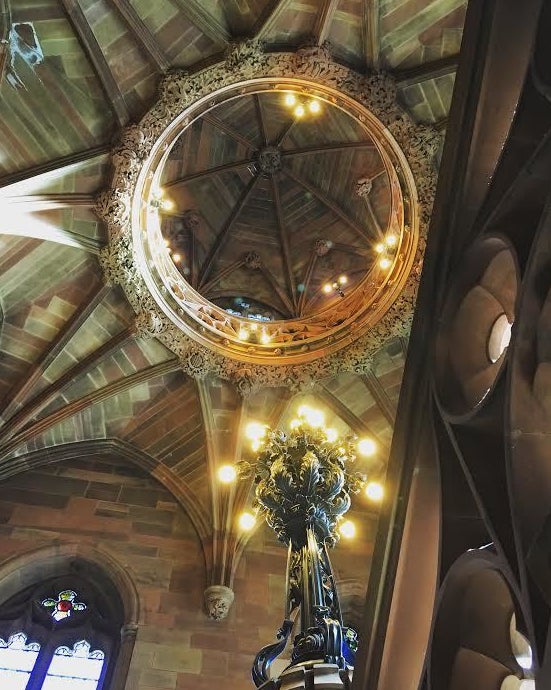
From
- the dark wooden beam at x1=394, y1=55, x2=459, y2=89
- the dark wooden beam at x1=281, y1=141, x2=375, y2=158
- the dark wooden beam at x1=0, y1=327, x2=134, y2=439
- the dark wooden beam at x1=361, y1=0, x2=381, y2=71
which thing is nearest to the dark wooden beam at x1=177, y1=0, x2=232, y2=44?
the dark wooden beam at x1=361, y1=0, x2=381, y2=71

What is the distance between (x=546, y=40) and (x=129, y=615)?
27.0ft

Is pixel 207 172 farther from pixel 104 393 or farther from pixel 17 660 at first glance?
pixel 17 660

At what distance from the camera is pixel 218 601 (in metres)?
9.12

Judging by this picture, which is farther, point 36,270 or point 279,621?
point 36,270

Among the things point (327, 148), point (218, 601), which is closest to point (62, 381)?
point (218, 601)

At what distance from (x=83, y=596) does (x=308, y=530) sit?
528cm

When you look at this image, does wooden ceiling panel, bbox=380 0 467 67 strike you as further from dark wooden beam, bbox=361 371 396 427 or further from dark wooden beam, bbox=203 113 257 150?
dark wooden beam, bbox=203 113 257 150

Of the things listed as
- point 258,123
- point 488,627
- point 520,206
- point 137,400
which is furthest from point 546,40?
point 258,123

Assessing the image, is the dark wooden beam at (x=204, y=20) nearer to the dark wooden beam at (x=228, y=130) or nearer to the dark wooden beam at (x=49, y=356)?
the dark wooden beam at (x=49, y=356)

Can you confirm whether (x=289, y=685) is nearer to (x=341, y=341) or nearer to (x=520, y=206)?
(x=520, y=206)

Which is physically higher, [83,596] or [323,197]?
[323,197]

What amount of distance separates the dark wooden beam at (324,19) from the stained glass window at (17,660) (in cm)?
873

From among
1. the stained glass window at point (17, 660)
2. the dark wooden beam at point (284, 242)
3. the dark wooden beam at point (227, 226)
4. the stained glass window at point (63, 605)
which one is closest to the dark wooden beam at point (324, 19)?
the dark wooden beam at point (284, 242)

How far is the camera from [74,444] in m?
11.1
